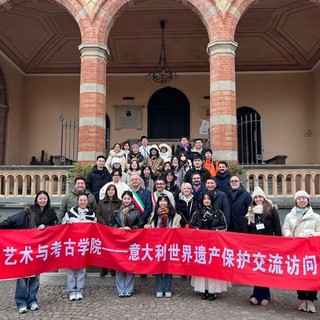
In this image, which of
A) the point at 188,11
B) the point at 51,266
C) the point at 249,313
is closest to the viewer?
the point at 249,313

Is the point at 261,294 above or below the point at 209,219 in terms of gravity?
below

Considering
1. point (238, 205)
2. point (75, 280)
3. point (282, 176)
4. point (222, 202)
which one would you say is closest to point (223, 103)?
point (282, 176)

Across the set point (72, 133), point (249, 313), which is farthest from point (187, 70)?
point (249, 313)

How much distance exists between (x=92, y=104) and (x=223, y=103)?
3.60 metres

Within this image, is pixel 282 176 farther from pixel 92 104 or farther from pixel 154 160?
pixel 92 104

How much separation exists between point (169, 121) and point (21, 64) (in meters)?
6.92

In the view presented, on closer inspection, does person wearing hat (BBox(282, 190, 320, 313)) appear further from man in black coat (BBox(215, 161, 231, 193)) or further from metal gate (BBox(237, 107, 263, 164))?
metal gate (BBox(237, 107, 263, 164))

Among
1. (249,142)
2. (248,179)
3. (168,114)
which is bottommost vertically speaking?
(248,179)

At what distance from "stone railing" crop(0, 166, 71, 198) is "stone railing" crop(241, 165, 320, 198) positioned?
16.0 ft

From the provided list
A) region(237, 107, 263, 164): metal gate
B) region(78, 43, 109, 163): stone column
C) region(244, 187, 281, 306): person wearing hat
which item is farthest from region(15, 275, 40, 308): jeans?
region(237, 107, 263, 164): metal gate

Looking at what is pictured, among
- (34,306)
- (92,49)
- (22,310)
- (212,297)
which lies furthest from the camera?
(92,49)

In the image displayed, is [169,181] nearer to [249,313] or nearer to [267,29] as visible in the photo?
[249,313]

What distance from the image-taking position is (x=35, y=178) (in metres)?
9.98

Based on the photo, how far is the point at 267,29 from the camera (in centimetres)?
1362
